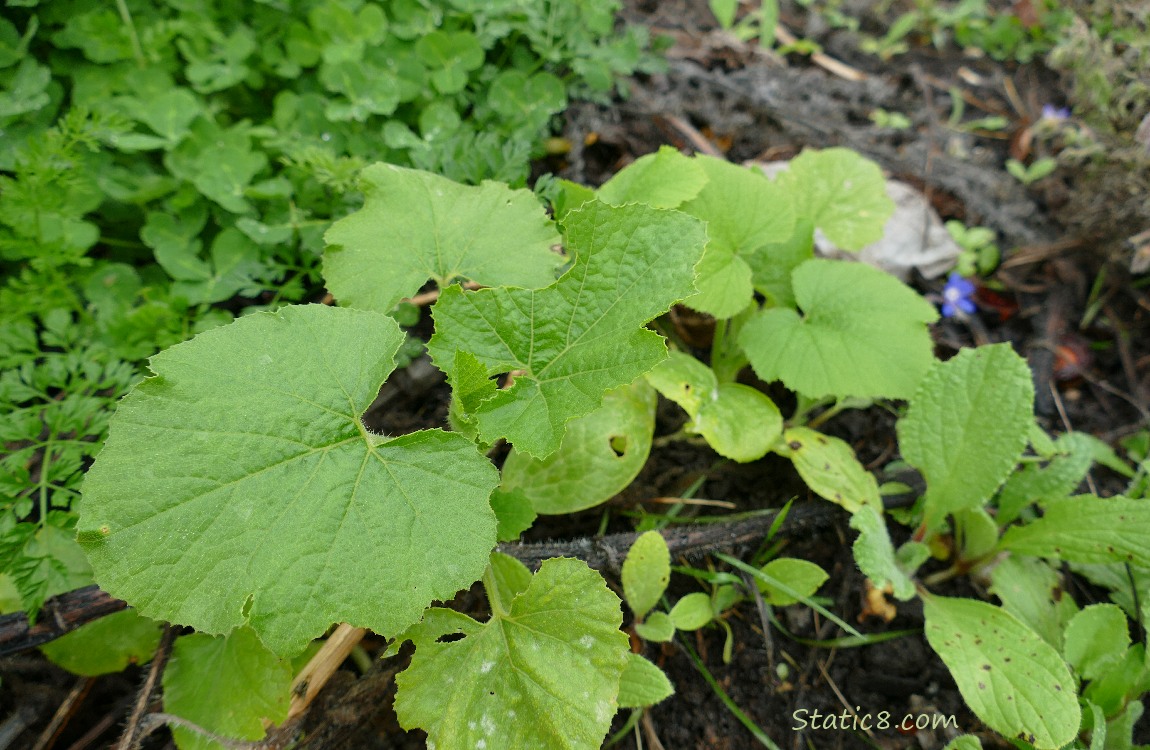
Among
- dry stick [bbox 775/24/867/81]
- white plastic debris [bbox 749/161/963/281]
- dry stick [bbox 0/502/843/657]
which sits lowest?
dry stick [bbox 0/502/843/657]

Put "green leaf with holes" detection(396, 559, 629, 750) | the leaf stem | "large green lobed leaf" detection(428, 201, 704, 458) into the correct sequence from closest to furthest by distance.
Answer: "green leaf with holes" detection(396, 559, 629, 750), "large green lobed leaf" detection(428, 201, 704, 458), the leaf stem

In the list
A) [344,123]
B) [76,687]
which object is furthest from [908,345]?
[76,687]

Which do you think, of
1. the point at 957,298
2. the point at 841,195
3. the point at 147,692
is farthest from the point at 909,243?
the point at 147,692

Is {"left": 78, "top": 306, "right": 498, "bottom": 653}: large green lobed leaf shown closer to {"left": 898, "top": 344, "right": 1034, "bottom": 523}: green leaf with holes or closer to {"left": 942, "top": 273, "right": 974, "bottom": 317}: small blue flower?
{"left": 898, "top": 344, "right": 1034, "bottom": 523}: green leaf with holes

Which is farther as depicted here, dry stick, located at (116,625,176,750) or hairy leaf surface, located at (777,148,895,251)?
hairy leaf surface, located at (777,148,895,251)

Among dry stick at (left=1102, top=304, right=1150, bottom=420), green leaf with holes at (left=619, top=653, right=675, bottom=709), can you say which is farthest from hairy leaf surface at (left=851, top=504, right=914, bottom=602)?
Answer: dry stick at (left=1102, top=304, right=1150, bottom=420)

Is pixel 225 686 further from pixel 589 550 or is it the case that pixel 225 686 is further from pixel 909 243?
pixel 909 243

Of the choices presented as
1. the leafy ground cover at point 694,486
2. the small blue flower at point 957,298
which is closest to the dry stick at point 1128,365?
the leafy ground cover at point 694,486

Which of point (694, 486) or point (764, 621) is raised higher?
point (694, 486)
